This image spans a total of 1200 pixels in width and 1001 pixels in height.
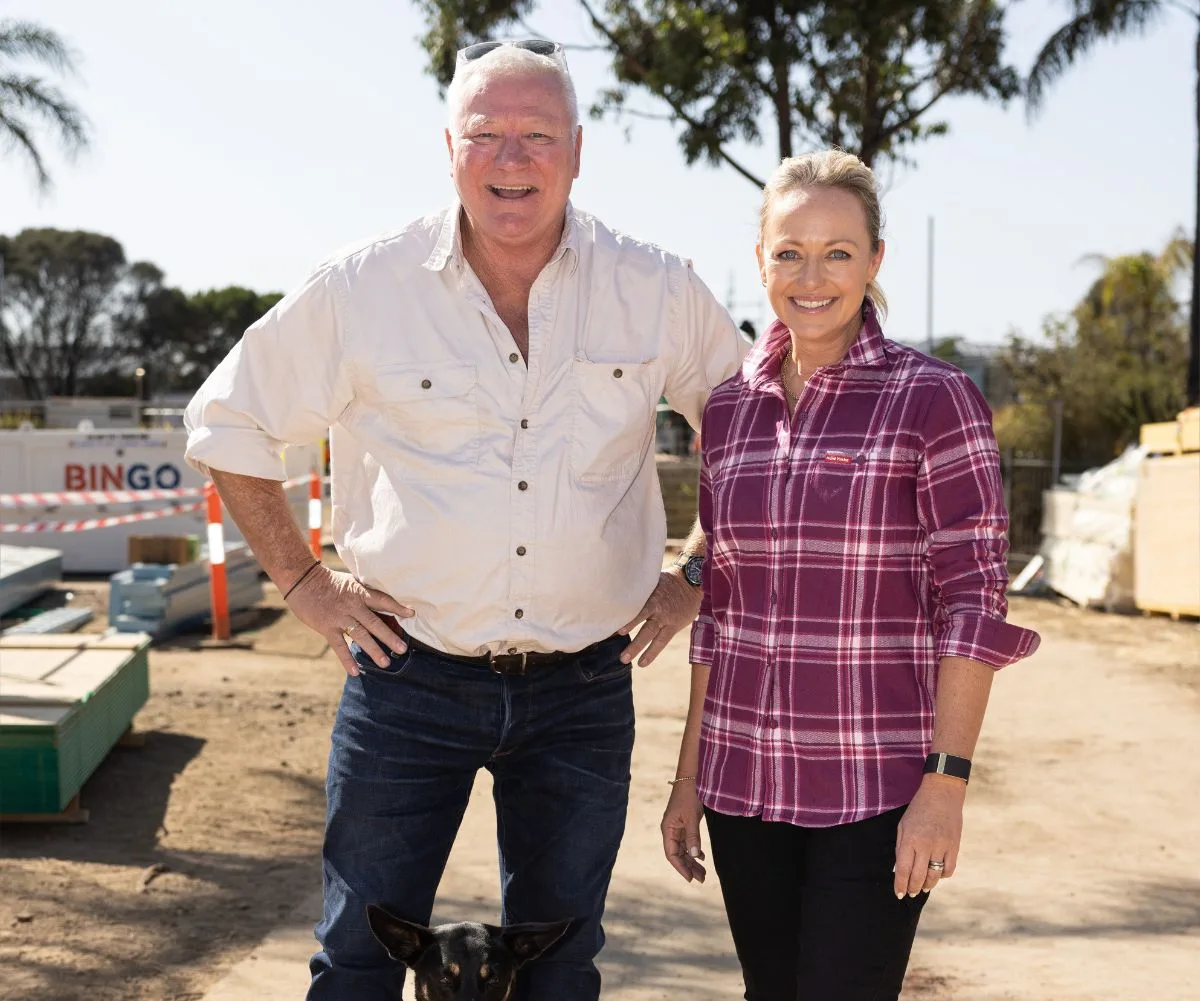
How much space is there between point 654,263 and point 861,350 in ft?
2.19

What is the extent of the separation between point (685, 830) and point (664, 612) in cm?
51

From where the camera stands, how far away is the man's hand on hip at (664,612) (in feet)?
10.1

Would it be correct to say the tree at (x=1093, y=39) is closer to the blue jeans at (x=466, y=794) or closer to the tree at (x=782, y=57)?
the tree at (x=782, y=57)

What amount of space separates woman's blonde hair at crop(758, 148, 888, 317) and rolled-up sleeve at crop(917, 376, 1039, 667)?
42cm

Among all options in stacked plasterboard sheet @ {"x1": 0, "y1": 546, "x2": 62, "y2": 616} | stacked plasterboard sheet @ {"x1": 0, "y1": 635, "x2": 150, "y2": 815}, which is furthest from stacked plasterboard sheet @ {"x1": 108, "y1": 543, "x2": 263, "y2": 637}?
stacked plasterboard sheet @ {"x1": 0, "y1": 635, "x2": 150, "y2": 815}

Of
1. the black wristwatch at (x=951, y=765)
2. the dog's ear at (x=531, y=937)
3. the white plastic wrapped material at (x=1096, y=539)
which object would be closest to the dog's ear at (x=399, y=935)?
the dog's ear at (x=531, y=937)

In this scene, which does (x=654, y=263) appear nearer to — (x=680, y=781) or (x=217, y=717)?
(x=680, y=781)

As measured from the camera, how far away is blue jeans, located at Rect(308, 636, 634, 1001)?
2.83 meters

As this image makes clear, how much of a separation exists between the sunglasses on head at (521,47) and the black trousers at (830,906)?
1.63 m

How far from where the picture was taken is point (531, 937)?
294 cm

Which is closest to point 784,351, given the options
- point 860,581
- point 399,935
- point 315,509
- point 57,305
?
point 860,581

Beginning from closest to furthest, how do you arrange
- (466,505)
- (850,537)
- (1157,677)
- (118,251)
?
(850,537) < (466,505) < (1157,677) < (118,251)

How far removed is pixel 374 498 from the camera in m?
2.87

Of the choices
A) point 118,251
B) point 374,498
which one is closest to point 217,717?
point 374,498
